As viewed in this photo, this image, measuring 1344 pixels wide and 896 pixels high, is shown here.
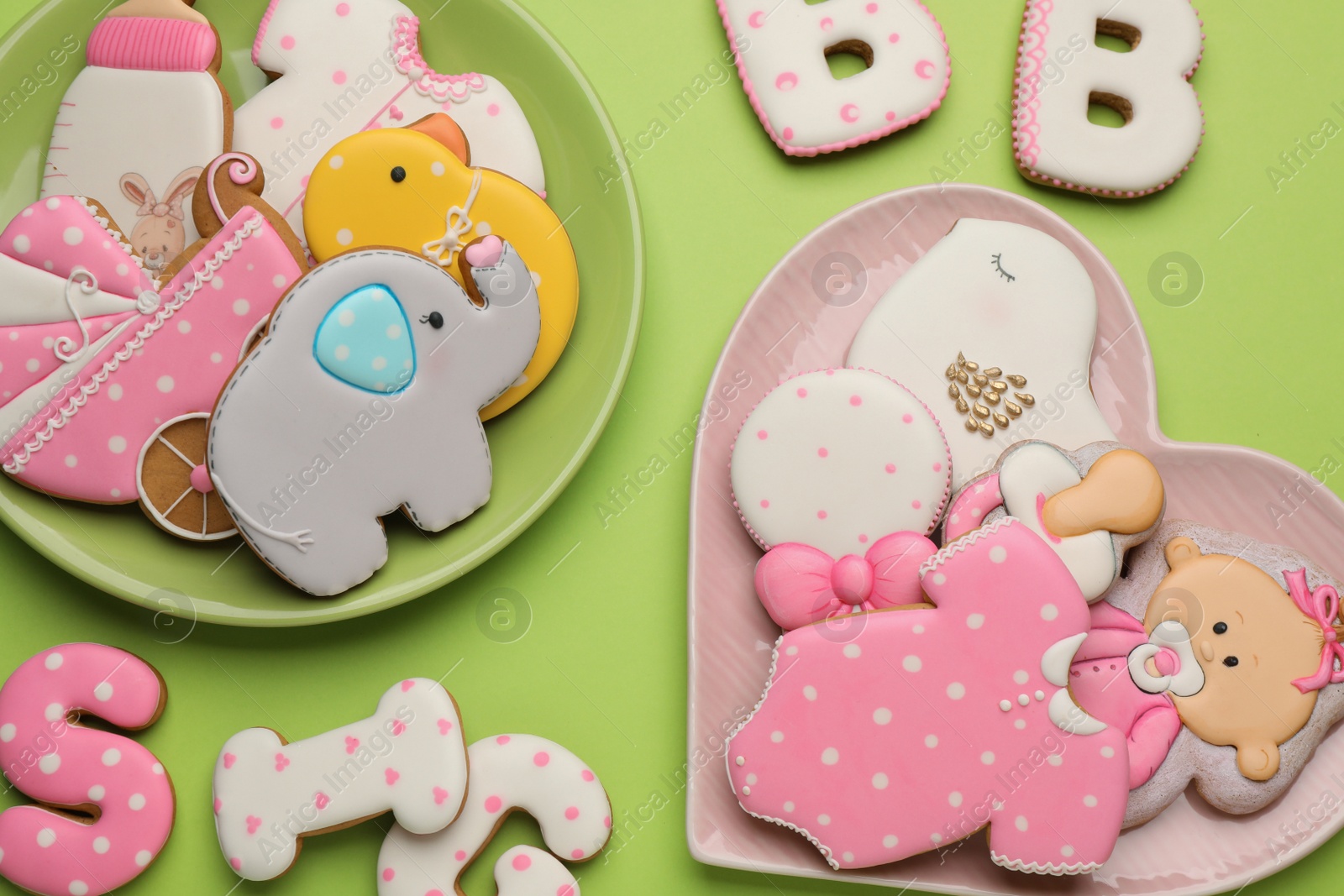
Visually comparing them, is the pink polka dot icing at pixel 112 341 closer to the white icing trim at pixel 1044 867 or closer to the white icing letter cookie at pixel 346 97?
the white icing letter cookie at pixel 346 97

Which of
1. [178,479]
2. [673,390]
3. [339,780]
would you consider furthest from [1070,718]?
[178,479]

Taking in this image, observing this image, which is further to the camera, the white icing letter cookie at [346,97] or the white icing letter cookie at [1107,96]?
the white icing letter cookie at [1107,96]

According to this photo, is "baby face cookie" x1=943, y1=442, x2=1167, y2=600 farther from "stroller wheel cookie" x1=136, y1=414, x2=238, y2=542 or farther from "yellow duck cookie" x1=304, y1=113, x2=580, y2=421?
"stroller wheel cookie" x1=136, y1=414, x2=238, y2=542

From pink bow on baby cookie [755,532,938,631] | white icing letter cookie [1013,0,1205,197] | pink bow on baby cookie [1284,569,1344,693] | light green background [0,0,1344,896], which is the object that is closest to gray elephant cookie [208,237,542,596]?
light green background [0,0,1344,896]

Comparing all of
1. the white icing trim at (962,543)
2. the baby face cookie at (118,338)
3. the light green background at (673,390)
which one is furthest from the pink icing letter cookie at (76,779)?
the white icing trim at (962,543)

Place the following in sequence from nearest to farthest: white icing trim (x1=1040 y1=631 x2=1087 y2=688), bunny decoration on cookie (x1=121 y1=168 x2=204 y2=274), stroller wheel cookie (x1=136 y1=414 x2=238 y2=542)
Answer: white icing trim (x1=1040 y1=631 x2=1087 y2=688) → stroller wheel cookie (x1=136 y1=414 x2=238 y2=542) → bunny decoration on cookie (x1=121 y1=168 x2=204 y2=274)
